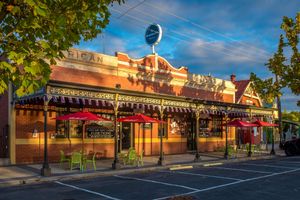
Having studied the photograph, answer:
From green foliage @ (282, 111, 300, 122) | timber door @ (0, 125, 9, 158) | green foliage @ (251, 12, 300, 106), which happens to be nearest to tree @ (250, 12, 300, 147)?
green foliage @ (251, 12, 300, 106)

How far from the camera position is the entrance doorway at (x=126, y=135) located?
2323 cm

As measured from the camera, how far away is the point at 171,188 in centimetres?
1234

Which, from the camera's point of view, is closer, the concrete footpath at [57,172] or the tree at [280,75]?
the concrete footpath at [57,172]

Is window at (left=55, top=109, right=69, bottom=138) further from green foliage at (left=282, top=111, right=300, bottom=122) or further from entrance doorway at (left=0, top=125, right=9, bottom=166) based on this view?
green foliage at (left=282, top=111, right=300, bottom=122)

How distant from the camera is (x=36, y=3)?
5238 mm

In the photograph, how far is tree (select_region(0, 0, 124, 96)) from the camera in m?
5.46

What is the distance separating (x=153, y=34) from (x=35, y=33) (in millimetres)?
20410

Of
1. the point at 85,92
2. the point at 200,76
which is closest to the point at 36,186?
the point at 85,92

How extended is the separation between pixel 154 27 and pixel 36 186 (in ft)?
52.5

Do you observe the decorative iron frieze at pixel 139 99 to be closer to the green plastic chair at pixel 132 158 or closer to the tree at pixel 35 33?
the green plastic chair at pixel 132 158

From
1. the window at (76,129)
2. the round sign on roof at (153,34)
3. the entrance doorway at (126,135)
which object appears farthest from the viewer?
the round sign on roof at (153,34)

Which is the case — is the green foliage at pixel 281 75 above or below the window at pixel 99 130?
above

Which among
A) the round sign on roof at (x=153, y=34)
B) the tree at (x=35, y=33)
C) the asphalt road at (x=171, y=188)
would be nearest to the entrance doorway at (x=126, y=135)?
the round sign on roof at (x=153, y=34)

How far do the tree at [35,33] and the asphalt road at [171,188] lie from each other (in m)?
5.87
